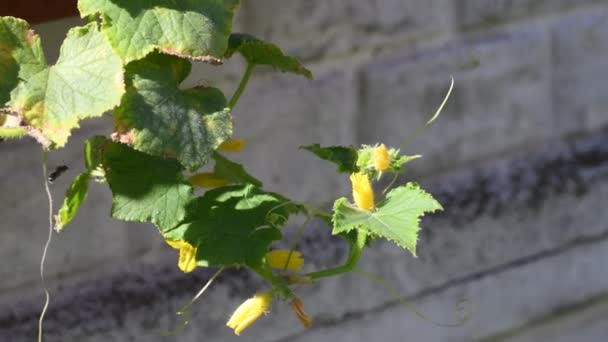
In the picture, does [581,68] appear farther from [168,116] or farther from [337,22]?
[168,116]

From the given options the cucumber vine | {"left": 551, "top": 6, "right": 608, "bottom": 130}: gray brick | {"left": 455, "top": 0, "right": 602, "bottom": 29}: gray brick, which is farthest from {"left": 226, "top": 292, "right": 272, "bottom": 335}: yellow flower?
{"left": 551, "top": 6, "right": 608, "bottom": 130}: gray brick

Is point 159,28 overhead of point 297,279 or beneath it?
overhead

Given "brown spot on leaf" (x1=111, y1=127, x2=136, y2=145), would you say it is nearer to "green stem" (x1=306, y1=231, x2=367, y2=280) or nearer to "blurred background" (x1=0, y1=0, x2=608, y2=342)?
"green stem" (x1=306, y1=231, x2=367, y2=280)

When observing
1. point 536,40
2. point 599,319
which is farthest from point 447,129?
point 599,319

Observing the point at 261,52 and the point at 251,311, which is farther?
the point at 261,52

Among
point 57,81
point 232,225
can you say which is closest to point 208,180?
point 232,225

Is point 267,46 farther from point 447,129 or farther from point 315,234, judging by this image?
point 447,129
